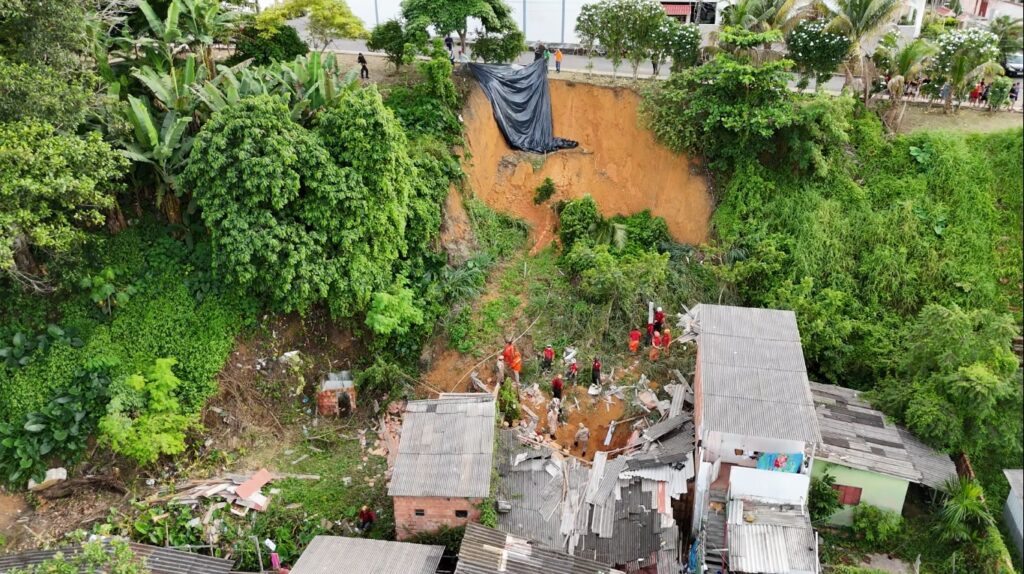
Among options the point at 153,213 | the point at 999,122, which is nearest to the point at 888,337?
the point at 999,122

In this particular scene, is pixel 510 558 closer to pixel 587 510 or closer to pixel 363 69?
pixel 587 510

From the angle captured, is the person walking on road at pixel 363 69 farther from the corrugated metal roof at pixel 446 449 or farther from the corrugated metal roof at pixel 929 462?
the corrugated metal roof at pixel 929 462

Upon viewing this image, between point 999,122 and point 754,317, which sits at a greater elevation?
point 999,122

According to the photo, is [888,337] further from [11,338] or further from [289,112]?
[11,338]

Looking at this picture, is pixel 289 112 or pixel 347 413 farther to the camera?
pixel 347 413

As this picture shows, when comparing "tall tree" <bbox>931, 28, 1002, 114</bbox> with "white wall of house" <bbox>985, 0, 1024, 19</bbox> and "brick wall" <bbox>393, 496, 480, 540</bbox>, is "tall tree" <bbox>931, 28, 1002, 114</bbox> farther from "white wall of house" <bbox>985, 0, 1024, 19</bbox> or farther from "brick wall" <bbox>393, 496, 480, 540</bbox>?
"brick wall" <bbox>393, 496, 480, 540</bbox>

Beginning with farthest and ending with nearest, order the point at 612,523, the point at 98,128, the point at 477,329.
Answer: the point at 477,329
the point at 98,128
the point at 612,523

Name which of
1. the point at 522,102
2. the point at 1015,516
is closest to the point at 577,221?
the point at 522,102
